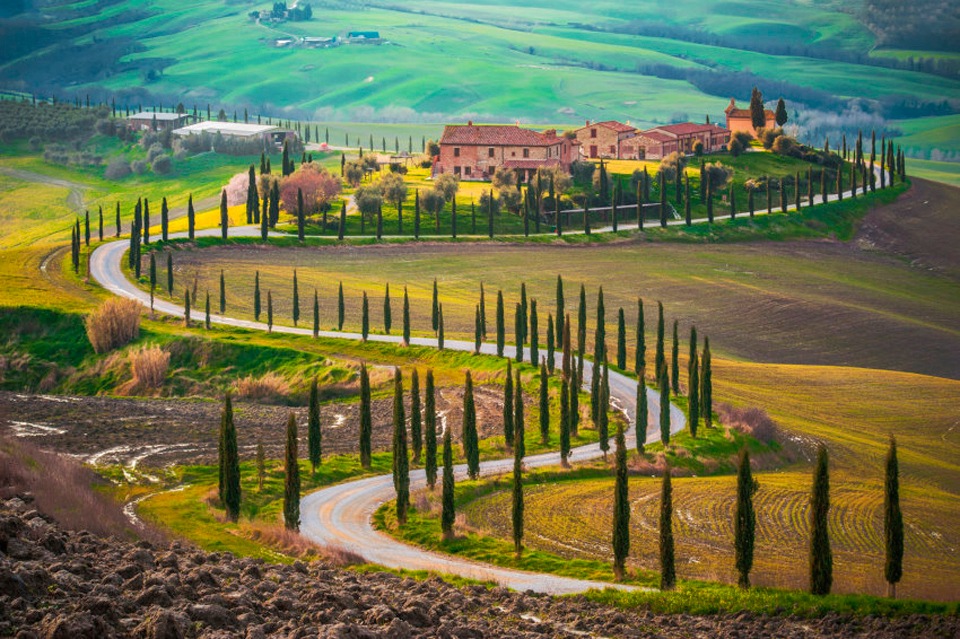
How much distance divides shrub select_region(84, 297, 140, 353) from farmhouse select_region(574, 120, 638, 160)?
99866 mm

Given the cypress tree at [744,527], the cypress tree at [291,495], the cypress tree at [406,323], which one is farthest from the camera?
the cypress tree at [406,323]

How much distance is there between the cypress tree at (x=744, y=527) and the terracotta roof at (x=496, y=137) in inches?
4971

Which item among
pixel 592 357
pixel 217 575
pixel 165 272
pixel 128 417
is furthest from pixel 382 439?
pixel 165 272

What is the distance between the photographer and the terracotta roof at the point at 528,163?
6988 inches

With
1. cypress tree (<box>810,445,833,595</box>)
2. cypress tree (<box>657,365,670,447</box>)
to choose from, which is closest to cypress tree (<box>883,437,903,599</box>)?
cypress tree (<box>810,445,833,595</box>)

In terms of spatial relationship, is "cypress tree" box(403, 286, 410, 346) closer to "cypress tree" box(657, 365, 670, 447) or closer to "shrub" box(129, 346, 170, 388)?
"shrub" box(129, 346, 170, 388)

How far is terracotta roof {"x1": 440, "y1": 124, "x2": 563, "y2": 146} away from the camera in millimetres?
179250

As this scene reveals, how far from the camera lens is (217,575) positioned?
147 ft

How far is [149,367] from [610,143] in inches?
4228

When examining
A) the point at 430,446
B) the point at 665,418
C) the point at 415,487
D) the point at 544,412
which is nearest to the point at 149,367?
the point at 544,412

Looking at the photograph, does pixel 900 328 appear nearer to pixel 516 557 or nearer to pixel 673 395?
pixel 673 395

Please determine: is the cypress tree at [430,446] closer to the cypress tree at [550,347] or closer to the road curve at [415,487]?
the road curve at [415,487]

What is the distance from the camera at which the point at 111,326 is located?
108625 mm

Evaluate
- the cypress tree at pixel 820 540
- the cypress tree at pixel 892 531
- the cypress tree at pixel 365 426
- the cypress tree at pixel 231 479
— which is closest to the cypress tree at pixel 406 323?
the cypress tree at pixel 365 426
